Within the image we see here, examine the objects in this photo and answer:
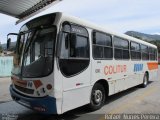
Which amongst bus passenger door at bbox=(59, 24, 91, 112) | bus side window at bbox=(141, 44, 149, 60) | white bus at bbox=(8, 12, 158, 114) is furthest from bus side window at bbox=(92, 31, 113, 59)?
bus side window at bbox=(141, 44, 149, 60)

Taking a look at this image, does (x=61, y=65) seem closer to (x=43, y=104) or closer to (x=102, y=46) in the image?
(x=43, y=104)

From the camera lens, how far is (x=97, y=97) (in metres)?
7.82

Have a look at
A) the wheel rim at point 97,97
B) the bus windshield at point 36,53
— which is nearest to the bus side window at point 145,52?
the wheel rim at point 97,97

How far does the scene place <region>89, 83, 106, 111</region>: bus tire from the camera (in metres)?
7.56

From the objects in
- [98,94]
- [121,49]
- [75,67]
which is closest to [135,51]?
[121,49]

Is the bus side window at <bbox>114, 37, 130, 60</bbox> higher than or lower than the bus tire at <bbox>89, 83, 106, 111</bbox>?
higher

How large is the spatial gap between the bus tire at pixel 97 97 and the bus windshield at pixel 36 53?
2085 millimetres

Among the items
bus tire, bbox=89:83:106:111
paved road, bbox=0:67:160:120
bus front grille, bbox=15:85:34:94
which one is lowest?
paved road, bbox=0:67:160:120

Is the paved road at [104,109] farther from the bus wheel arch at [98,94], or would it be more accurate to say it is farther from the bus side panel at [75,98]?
the bus side panel at [75,98]

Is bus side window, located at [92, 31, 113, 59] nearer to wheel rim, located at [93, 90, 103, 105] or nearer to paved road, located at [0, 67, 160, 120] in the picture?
wheel rim, located at [93, 90, 103, 105]

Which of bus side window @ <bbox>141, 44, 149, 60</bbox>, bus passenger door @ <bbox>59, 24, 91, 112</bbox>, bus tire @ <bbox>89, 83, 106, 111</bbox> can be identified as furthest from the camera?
bus side window @ <bbox>141, 44, 149, 60</bbox>

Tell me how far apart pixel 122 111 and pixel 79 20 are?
3.11 meters

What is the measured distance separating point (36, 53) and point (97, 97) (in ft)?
8.53

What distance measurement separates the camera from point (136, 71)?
37.8 feet
